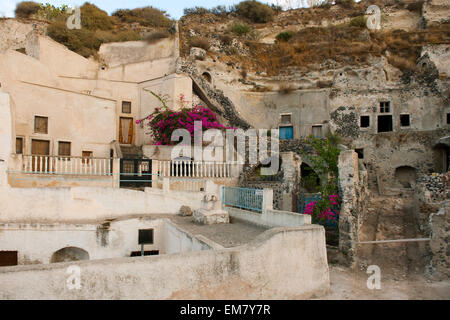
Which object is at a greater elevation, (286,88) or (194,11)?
(194,11)

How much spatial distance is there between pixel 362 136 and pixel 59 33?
2372 cm

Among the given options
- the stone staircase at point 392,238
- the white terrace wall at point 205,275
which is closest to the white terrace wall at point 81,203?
the white terrace wall at point 205,275

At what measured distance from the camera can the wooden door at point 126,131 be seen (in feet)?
67.1

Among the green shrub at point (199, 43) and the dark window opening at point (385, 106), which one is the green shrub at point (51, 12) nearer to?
the green shrub at point (199, 43)

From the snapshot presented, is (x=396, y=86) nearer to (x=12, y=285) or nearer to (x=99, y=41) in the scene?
(x=99, y=41)

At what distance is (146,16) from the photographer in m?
36.7

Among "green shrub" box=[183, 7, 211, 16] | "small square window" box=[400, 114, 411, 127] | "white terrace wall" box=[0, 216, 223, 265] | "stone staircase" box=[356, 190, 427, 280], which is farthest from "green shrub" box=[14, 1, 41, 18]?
"stone staircase" box=[356, 190, 427, 280]

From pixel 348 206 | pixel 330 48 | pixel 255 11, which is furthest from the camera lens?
pixel 255 11

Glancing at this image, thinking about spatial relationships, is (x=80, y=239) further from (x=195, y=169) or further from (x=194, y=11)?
(x=194, y=11)

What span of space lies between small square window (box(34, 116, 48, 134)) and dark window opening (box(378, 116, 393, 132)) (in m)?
21.1

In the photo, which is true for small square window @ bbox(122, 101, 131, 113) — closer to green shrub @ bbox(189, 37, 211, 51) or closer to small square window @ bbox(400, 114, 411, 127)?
green shrub @ bbox(189, 37, 211, 51)

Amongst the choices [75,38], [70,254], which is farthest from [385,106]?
[75,38]

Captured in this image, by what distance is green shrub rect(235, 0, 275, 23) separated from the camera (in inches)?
1631

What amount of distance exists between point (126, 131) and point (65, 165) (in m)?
9.03
